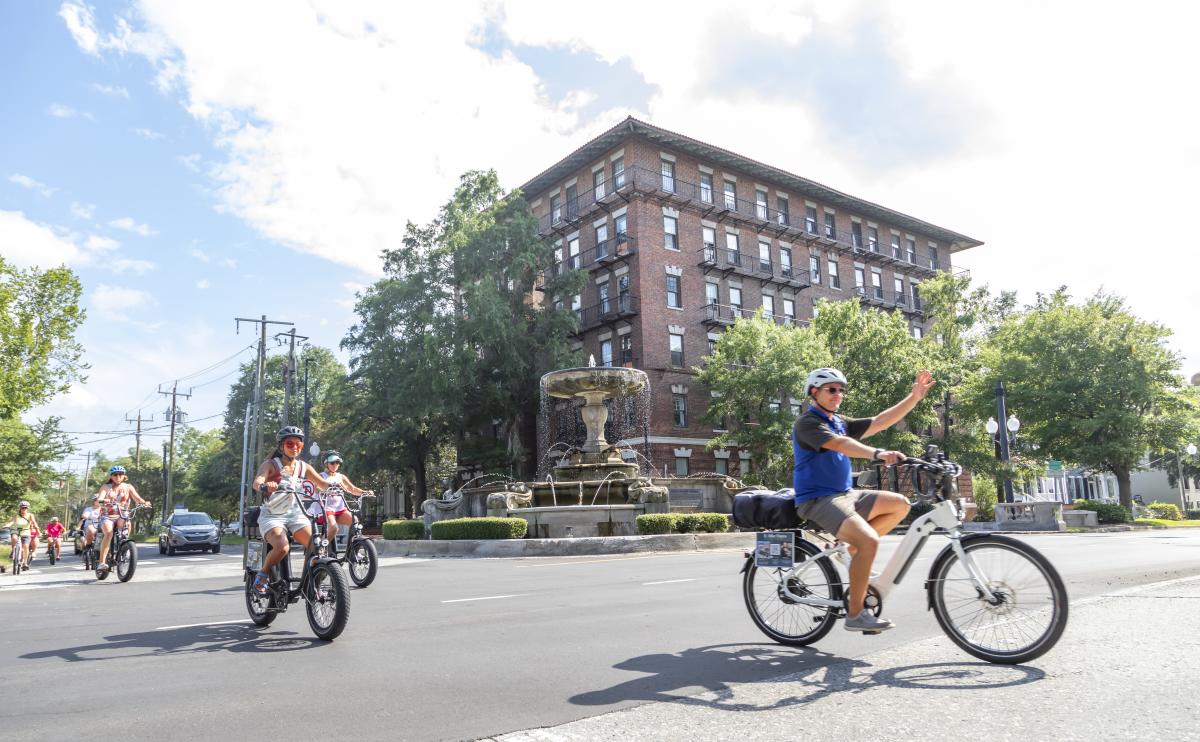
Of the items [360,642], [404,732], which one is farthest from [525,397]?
[404,732]

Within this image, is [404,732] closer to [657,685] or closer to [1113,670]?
[657,685]

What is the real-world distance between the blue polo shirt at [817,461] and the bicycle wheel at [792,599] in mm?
424

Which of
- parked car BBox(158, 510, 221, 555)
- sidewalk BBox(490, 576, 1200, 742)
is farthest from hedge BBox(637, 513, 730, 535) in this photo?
parked car BBox(158, 510, 221, 555)

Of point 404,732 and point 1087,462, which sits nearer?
point 404,732

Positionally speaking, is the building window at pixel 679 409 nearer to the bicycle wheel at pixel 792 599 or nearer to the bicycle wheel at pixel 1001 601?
the bicycle wheel at pixel 792 599

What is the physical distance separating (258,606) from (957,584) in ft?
17.8

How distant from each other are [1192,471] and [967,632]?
83.6 m

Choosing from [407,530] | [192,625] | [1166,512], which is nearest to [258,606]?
[192,625]

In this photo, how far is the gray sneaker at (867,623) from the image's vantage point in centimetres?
464

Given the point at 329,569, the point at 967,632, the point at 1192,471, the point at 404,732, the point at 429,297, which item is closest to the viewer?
the point at 404,732

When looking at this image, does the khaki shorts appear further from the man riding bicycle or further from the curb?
the curb

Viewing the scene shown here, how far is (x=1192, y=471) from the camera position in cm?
7188

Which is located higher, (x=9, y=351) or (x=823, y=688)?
(x=9, y=351)

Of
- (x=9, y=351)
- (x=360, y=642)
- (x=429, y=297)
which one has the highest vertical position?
(x=429, y=297)
